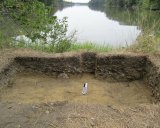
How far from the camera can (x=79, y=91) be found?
5.24 meters

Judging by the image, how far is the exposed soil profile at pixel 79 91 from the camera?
316cm

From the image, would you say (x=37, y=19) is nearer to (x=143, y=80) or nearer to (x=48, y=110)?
(x=143, y=80)

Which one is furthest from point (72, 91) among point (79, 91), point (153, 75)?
point (153, 75)

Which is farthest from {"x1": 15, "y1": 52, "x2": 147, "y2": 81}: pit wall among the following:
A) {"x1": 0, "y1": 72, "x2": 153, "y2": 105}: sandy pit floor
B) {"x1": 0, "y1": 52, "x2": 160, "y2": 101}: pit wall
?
{"x1": 0, "y1": 72, "x2": 153, "y2": 105}: sandy pit floor

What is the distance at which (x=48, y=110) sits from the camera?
3.34 metres

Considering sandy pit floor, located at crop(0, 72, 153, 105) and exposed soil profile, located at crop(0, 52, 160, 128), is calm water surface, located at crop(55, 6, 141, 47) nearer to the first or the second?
exposed soil profile, located at crop(0, 52, 160, 128)

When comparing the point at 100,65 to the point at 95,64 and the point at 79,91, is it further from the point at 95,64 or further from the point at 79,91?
the point at 79,91

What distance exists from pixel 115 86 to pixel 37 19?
121 inches

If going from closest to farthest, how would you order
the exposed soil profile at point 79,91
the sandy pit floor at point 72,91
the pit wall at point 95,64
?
1. the exposed soil profile at point 79,91
2. the sandy pit floor at point 72,91
3. the pit wall at point 95,64

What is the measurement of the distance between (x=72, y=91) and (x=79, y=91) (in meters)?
0.12

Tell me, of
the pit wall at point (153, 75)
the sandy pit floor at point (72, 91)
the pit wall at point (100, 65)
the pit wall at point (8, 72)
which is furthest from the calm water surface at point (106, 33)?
the pit wall at point (8, 72)

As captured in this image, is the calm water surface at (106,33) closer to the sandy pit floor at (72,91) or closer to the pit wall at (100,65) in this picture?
the pit wall at (100,65)

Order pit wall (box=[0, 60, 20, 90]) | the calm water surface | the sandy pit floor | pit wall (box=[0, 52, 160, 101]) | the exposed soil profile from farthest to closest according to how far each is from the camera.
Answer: the calm water surface
pit wall (box=[0, 52, 160, 101])
pit wall (box=[0, 60, 20, 90])
the sandy pit floor
the exposed soil profile

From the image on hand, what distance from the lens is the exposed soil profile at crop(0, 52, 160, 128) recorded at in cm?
316
